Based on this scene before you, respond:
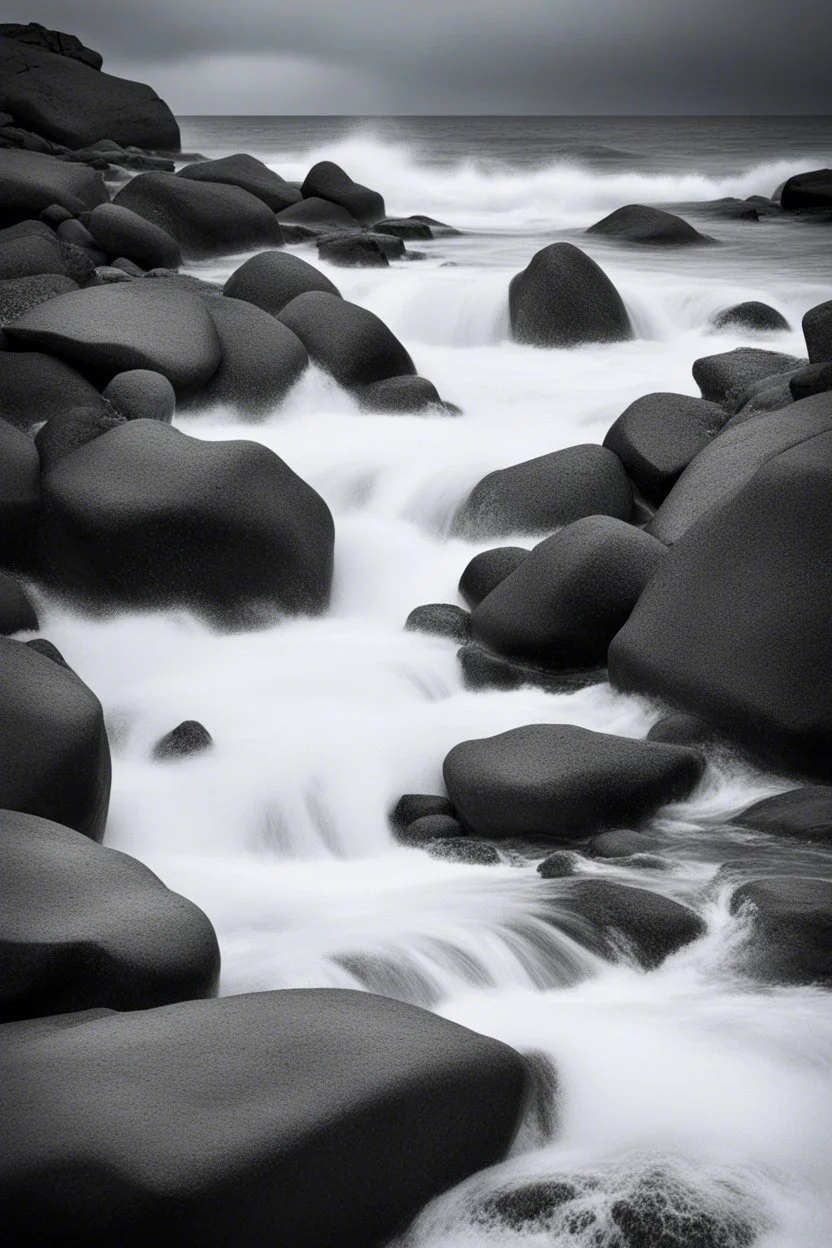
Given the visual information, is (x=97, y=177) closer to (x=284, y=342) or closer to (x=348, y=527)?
(x=284, y=342)

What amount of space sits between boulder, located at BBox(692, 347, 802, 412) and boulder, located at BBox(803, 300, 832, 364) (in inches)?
8.1

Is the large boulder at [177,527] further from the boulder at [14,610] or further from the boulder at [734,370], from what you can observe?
the boulder at [734,370]

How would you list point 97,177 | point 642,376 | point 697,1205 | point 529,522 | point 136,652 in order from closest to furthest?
point 697,1205, point 136,652, point 529,522, point 642,376, point 97,177

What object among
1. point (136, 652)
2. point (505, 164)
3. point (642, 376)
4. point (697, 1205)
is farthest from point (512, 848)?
point (505, 164)

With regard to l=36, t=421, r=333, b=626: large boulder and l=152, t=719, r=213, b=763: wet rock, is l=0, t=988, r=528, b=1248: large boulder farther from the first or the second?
l=36, t=421, r=333, b=626: large boulder

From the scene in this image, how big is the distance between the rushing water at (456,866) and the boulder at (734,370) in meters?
0.54

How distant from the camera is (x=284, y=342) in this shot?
6973 mm

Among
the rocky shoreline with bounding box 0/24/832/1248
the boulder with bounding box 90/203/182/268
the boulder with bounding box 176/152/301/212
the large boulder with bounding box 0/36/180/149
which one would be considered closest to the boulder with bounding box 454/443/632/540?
the rocky shoreline with bounding box 0/24/832/1248

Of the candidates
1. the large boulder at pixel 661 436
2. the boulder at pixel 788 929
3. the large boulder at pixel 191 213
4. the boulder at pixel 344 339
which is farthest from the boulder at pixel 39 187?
the boulder at pixel 788 929

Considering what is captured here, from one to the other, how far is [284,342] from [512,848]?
395cm

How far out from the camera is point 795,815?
3740 millimetres

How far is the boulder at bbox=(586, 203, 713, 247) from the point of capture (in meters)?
12.6

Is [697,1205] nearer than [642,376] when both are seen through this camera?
Yes

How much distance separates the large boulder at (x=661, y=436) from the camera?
5.75 m
